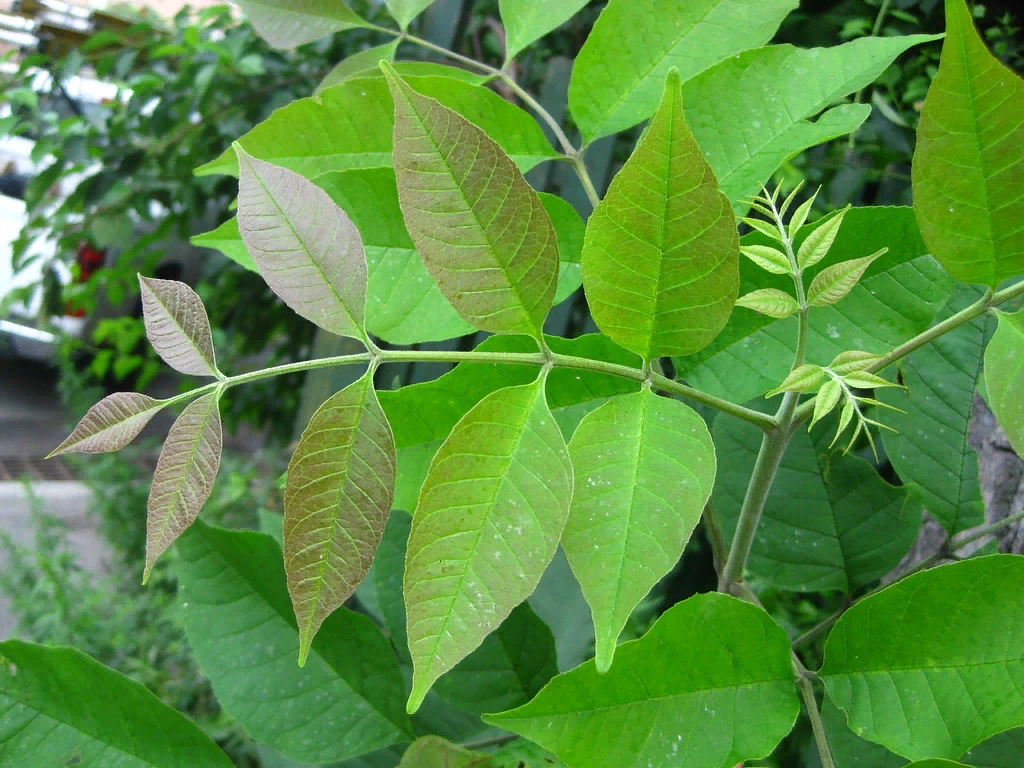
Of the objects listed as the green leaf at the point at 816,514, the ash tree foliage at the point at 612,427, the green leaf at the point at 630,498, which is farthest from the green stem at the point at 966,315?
the green leaf at the point at 816,514

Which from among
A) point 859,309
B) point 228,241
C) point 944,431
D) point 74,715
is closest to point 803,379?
point 859,309

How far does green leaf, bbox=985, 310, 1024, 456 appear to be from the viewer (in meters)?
0.34

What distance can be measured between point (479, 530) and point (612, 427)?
0.26 feet

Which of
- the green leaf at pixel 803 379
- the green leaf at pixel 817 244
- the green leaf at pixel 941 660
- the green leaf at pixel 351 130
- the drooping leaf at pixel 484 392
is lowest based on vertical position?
the green leaf at pixel 941 660

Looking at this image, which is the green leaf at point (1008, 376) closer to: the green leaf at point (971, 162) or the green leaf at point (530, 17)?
the green leaf at point (971, 162)

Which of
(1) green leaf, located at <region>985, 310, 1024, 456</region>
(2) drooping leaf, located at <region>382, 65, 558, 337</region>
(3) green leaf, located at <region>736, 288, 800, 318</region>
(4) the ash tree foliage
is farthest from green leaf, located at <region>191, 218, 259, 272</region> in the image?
(1) green leaf, located at <region>985, 310, 1024, 456</region>

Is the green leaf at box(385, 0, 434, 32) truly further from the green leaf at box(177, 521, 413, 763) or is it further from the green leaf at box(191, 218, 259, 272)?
the green leaf at box(177, 521, 413, 763)

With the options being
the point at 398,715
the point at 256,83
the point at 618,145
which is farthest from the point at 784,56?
the point at 256,83

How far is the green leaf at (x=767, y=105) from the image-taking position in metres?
0.50

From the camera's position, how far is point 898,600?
424mm

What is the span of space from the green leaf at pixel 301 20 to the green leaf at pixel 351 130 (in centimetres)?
13

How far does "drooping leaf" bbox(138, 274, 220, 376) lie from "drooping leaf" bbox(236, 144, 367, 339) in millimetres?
53

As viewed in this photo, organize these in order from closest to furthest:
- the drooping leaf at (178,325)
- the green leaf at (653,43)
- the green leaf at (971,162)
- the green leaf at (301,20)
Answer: the green leaf at (971,162) < the drooping leaf at (178,325) < the green leaf at (653,43) < the green leaf at (301,20)

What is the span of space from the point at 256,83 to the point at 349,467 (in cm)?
212
